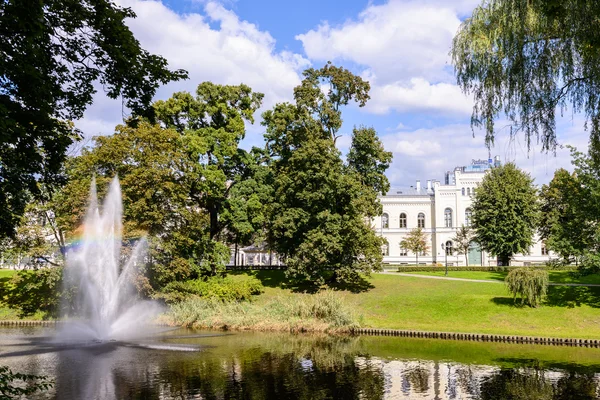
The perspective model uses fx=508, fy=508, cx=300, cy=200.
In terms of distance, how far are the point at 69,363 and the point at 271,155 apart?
33.2 m

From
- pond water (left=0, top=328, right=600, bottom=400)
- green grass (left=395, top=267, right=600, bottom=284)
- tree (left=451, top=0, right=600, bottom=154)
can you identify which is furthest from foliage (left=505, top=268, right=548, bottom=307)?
tree (left=451, top=0, right=600, bottom=154)

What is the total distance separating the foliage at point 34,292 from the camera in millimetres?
38219

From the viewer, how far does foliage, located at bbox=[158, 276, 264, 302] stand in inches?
1484

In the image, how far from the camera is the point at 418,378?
1961 centimetres

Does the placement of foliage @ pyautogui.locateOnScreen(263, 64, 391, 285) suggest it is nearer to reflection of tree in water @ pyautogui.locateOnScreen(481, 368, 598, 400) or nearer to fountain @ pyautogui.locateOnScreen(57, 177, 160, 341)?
fountain @ pyautogui.locateOnScreen(57, 177, 160, 341)

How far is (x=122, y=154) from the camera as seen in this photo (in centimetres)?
3828

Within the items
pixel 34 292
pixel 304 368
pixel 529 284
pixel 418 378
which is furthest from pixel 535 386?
pixel 34 292

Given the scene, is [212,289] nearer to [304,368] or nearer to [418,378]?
[304,368]

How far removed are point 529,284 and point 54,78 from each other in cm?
3101

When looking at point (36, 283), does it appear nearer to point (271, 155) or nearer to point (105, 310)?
point (105, 310)

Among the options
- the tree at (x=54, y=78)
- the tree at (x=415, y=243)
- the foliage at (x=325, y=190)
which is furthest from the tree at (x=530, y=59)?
the tree at (x=415, y=243)

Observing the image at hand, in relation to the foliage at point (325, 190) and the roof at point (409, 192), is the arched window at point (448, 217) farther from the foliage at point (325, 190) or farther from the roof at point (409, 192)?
the foliage at point (325, 190)

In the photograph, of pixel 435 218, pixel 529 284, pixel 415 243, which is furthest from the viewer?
pixel 435 218

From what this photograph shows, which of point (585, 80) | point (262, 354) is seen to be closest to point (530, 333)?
point (262, 354)
